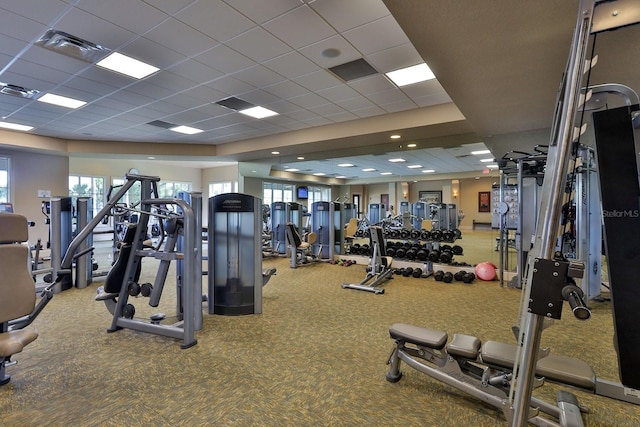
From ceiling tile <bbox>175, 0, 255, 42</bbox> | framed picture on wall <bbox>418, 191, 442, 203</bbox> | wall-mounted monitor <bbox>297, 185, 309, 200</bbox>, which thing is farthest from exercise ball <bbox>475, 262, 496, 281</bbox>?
wall-mounted monitor <bbox>297, 185, 309, 200</bbox>

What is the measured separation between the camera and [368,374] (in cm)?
242

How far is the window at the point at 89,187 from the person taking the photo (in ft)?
36.2

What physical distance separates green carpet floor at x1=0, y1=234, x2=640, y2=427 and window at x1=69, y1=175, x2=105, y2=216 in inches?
348

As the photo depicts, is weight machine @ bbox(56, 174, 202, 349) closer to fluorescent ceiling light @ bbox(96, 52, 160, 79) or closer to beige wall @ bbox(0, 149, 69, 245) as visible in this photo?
fluorescent ceiling light @ bbox(96, 52, 160, 79)

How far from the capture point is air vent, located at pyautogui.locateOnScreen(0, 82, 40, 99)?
4.71 meters

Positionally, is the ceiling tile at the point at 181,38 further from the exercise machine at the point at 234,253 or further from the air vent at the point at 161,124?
the air vent at the point at 161,124

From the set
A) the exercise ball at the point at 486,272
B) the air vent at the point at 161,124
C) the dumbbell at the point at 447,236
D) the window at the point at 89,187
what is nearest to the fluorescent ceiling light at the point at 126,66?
the air vent at the point at 161,124

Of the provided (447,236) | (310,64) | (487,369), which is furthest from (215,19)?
(447,236)

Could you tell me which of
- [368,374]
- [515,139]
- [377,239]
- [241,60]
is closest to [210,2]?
[241,60]

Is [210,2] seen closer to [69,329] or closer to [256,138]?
[69,329]

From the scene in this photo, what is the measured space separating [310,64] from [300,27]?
0.78 m

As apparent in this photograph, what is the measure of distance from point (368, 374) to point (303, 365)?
20.7 inches

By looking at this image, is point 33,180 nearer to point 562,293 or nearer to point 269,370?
point 269,370

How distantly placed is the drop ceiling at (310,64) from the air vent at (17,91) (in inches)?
7.7
